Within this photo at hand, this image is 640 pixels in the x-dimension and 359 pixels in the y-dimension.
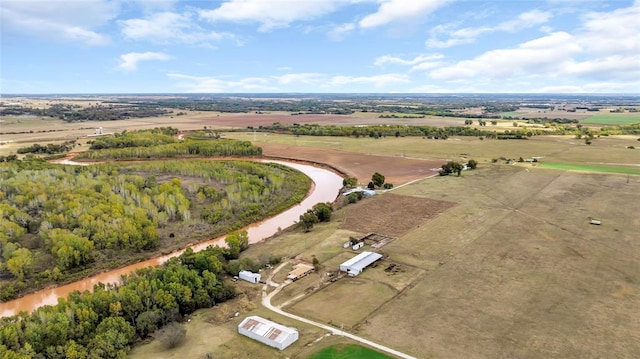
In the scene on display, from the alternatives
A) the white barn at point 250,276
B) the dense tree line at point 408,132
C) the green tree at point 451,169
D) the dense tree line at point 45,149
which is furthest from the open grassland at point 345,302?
the dense tree line at point 408,132

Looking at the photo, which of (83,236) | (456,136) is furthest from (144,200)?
(456,136)

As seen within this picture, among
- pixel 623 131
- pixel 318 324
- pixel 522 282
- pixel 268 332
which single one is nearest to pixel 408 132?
pixel 623 131

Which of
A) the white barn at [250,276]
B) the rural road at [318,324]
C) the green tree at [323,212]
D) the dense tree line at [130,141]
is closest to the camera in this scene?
the rural road at [318,324]

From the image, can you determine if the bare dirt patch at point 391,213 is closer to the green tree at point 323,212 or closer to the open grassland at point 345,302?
the green tree at point 323,212

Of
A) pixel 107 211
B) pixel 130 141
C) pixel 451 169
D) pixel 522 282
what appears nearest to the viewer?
pixel 522 282

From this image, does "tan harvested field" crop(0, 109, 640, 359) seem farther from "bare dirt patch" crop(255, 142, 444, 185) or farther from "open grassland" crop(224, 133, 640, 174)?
"open grassland" crop(224, 133, 640, 174)

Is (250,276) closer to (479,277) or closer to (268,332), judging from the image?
(268,332)

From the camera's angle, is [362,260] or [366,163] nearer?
[362,260]
